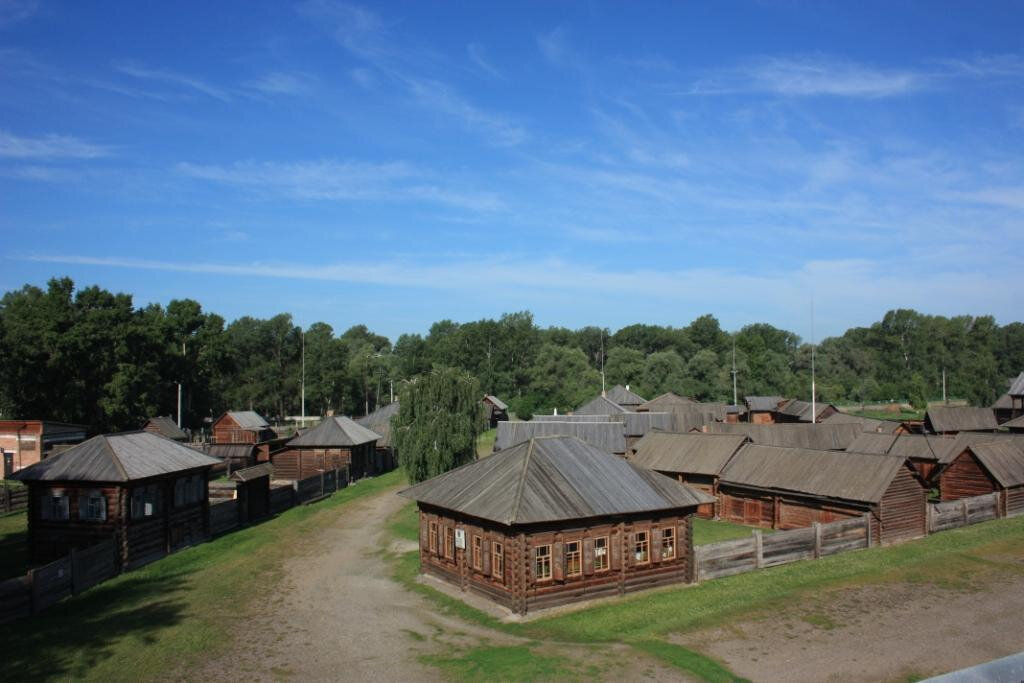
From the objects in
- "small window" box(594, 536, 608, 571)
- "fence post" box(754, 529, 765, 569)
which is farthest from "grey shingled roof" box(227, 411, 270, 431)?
"fence post" box(754, 529, 765, 569)

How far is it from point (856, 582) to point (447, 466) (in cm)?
2222

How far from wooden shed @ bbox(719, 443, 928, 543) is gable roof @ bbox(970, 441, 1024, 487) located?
6.88 m

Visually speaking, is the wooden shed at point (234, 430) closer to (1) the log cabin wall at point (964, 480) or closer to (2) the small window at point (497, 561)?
(2) the small window at point (497, 561)

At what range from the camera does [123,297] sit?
7619 cm

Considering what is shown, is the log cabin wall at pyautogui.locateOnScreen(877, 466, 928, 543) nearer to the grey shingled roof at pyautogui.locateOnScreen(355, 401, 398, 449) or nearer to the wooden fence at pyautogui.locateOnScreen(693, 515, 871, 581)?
the wooden fence at pyautogui.locateOnScreen(693, 515, 871, 581)

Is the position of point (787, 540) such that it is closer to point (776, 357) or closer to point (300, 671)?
point (300, 671)

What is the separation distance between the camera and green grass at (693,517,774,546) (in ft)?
107

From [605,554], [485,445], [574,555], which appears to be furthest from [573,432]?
[574,555]

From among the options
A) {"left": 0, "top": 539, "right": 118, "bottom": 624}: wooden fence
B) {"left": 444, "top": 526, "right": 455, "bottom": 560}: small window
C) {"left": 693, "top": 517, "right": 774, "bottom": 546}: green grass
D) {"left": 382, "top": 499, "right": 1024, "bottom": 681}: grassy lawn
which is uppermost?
{"left": 444, "top": 526, "right": 455, "bottom": 560}: small window

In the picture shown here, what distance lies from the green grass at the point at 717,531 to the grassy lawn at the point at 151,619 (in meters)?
17.7

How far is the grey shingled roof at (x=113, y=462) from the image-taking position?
27.7 m

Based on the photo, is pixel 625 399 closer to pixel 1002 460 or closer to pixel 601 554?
pixel 1002 460

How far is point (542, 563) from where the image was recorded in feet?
72.2

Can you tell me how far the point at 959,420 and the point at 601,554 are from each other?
188 feet
